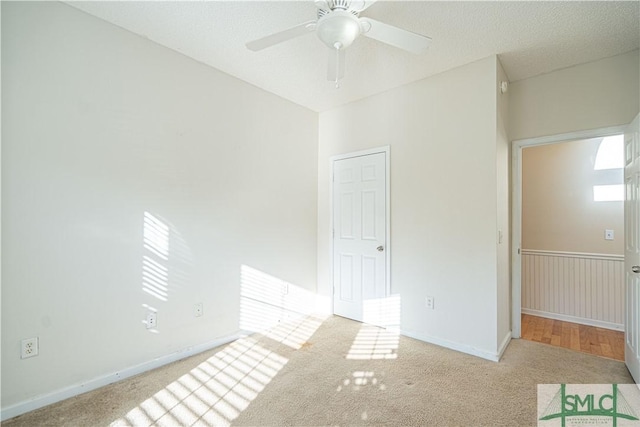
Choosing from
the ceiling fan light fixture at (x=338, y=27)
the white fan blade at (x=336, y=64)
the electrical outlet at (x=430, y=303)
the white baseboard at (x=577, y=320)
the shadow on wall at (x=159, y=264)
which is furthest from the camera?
the white baseboard at (x=577, y=320)

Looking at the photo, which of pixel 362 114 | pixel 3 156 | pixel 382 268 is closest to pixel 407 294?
pixel 382 268

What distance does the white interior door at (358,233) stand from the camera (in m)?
3.29

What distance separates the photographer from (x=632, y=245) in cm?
223

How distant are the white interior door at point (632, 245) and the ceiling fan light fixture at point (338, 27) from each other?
217cm

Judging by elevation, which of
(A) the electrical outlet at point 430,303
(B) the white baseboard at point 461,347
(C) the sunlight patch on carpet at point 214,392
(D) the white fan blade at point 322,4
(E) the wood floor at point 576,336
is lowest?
(E) the wood floor at point 576,336

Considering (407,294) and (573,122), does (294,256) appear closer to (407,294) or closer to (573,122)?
(407,294)

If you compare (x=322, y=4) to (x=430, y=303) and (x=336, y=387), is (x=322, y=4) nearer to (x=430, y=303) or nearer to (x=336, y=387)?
(x=336, y=387)

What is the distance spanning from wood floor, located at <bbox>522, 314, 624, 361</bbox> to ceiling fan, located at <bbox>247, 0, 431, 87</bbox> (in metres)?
3.12

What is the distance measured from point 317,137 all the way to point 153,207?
2236 mm

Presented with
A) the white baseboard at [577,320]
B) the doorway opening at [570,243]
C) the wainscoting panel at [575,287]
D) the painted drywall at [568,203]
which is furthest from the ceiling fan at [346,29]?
the white baseboard at [577,320]

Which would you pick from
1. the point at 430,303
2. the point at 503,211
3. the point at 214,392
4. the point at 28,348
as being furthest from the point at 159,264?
the point at 503,211

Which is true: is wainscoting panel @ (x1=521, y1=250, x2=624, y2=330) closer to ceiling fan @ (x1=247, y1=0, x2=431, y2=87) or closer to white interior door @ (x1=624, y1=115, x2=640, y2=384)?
white interior door @ (x1=624, y1=115, x2=640, y2=384)
